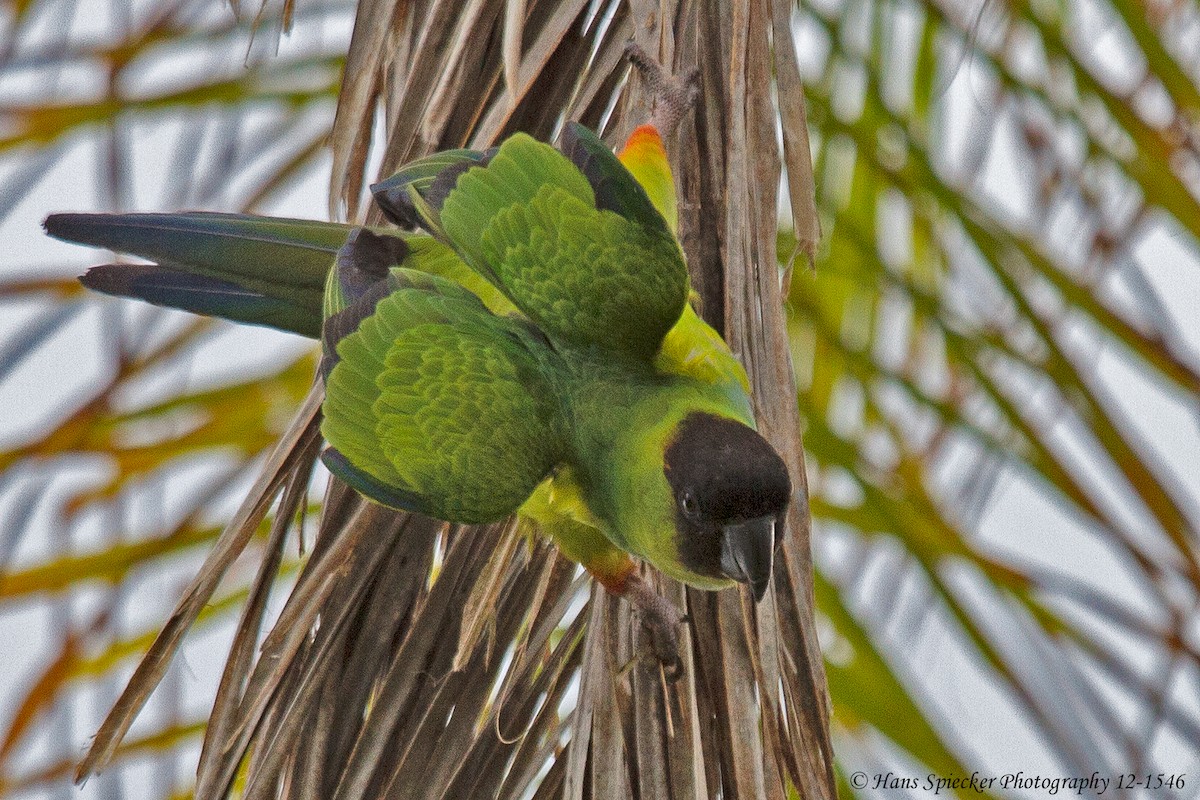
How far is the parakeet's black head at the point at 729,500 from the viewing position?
4.69 ft

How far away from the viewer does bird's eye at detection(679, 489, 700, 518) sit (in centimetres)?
152

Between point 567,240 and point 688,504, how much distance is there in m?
0.41

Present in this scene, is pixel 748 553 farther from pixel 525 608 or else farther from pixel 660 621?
pixel 525 608

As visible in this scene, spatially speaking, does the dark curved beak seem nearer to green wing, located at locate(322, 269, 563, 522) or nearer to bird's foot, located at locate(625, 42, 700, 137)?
green wing, located at locate(322, 269, 563, 522)

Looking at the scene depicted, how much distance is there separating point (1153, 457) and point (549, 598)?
1180 mm

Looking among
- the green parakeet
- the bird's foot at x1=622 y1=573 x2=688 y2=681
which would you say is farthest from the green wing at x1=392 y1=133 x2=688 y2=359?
the bird's foot at x1=622 y1=573 x2=688 y2=681

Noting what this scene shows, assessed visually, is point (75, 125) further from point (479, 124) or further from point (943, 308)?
point (943, 308)

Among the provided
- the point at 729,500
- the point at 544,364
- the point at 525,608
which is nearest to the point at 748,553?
the point at 729,500

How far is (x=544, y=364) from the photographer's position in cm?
177

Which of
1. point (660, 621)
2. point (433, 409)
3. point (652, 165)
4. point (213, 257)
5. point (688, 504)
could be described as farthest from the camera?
point (213, 257)

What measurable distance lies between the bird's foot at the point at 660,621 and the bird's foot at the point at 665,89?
0.63 meters

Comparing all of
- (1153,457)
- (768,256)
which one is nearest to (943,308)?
(1153,457)

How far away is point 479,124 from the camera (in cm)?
175

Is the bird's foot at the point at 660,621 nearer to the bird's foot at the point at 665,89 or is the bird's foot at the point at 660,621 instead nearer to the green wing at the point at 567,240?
the green wing at the point at 567,240
